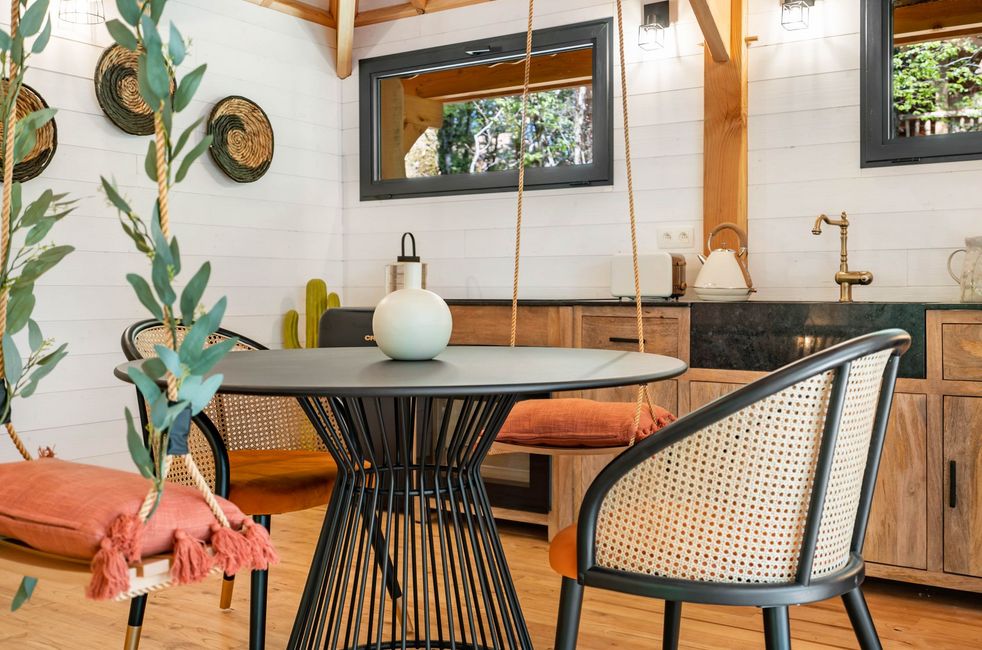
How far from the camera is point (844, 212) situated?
337 centimetres

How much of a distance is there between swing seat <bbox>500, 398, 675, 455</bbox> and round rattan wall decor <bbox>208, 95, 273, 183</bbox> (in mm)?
2306

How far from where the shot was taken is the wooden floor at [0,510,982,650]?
8.38 feet

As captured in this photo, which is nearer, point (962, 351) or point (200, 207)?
point (962, 351)

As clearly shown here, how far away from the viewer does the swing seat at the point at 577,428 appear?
241 cm

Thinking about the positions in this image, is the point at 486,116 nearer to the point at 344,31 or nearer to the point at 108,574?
the point at 344,31

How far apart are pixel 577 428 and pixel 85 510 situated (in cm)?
147

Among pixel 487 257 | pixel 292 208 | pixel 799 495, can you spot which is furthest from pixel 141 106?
pixel 799 495

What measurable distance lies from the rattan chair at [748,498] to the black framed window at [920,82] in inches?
84.9

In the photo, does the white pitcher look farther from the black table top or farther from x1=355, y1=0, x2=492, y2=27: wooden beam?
x1=355, y1=0, x2=492, y2=27: wooden beam

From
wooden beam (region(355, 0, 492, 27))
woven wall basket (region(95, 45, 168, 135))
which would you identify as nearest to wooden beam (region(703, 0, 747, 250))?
wooden beam (region(355, 0, 492, 27))

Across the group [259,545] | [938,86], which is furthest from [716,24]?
[259,545]

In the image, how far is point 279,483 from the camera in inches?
87.4

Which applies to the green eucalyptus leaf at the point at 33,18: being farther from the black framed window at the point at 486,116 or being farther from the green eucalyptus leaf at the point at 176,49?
the black framed window at the point at 486,116

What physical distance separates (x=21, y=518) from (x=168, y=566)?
24 centimetres
